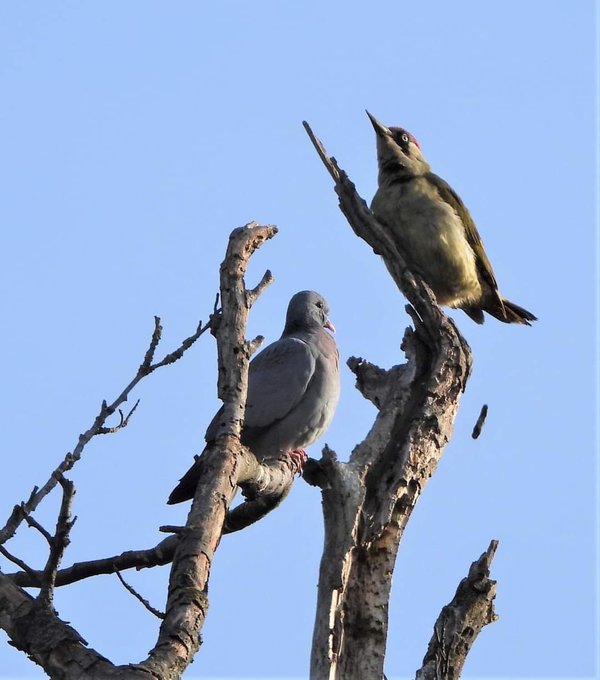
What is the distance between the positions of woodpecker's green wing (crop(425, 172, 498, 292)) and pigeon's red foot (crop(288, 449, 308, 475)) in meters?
2.08

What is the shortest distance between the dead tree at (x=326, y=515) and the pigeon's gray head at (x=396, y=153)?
1.74 meters

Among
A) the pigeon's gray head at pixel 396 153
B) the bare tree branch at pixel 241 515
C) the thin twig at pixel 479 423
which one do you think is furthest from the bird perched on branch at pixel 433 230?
the bare tree branch at pixel 241 515

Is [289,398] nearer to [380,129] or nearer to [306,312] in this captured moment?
[306,312]

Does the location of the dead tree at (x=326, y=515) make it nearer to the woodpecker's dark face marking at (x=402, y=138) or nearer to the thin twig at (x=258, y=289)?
the thin twig at (x=258, y=289)

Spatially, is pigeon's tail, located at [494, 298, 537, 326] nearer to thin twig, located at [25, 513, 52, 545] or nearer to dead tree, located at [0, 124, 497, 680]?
dead tree, located at [0, 124, 497, 680]

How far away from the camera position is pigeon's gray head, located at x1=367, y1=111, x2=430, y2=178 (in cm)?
877

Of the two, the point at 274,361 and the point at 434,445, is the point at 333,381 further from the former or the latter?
the point at 434,445

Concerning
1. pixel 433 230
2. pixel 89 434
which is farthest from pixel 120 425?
pixel 433 230

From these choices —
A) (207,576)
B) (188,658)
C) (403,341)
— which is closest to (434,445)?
(403,341)

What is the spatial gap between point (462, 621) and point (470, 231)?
3790 mm

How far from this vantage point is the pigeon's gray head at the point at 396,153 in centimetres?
877

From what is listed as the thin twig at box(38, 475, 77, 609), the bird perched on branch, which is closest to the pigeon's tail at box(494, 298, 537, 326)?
the bird perched on branch

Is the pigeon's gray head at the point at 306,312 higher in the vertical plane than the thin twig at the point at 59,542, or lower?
higher

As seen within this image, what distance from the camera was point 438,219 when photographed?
8.23 meters
